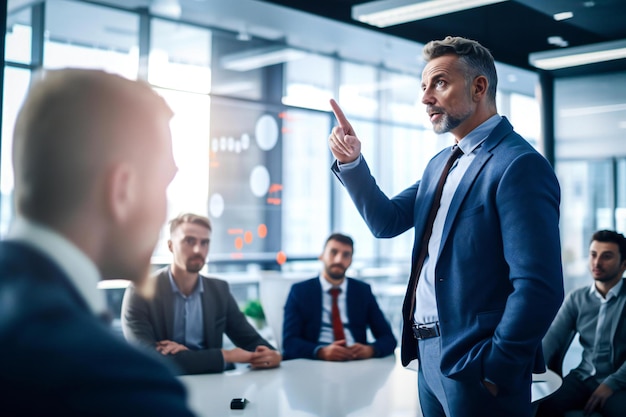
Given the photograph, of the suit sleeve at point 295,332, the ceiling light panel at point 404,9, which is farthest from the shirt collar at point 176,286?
the ceiling light panel at point 404,9

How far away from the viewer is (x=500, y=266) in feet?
5.49

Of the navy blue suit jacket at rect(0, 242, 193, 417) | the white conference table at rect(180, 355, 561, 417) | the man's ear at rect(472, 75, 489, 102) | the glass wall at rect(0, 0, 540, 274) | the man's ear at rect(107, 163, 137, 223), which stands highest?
the glass wall at rect(0, 0, 540, 274)

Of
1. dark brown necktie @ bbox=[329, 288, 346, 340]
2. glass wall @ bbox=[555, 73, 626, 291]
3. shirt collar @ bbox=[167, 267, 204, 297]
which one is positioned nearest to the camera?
shirt collar @ bbox=[167, 267, 204, 297]

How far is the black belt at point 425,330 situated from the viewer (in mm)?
1736

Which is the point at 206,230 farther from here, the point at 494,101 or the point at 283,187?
the point at 283,187

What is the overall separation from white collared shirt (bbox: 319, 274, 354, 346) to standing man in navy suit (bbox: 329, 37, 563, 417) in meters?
2.23

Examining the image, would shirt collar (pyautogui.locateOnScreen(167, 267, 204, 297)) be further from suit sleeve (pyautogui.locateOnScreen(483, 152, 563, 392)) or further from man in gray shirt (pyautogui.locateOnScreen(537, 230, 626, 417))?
suit sleeve (pyautogui.locateOnScreen(483, 152, 563, 392))

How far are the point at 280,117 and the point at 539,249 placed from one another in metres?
6.41

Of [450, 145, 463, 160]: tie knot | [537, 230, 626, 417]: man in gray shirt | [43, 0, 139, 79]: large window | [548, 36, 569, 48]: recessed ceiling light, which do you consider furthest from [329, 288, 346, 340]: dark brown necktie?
[548, 36, 569, 48]: recessed ceiling light

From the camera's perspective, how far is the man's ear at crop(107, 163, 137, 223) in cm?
62

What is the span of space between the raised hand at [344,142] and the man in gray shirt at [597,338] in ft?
8.67

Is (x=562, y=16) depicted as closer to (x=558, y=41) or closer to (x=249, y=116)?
(x=558, y=41)

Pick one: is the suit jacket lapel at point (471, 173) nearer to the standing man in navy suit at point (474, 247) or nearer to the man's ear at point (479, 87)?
the standing man in navy suit at point (474, 247)

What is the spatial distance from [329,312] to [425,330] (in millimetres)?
2428
